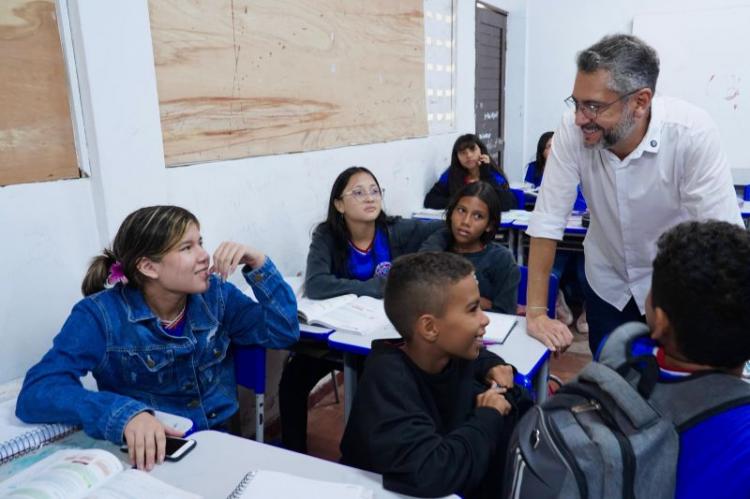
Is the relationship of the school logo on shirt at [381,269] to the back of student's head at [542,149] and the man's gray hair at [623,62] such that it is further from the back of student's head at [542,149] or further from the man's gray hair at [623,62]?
the back of student's head at [542,149]

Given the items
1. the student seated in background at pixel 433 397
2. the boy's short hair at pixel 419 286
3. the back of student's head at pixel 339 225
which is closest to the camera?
the student seated in background at pixel 433 397

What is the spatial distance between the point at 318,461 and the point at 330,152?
2.02 metres

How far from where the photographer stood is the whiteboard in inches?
209

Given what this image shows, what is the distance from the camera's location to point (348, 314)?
2.09 m

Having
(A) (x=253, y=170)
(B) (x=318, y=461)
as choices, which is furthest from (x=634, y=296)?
(A) (x=253, y=170)

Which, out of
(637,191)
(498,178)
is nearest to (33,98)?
(637,191)

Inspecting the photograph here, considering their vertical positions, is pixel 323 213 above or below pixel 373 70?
below

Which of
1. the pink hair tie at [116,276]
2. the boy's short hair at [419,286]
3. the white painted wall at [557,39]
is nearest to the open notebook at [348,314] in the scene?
the boy's short hair at [419,286]

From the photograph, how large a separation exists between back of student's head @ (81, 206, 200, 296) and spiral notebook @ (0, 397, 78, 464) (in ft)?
1.22

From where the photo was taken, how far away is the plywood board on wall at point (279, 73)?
214 cm

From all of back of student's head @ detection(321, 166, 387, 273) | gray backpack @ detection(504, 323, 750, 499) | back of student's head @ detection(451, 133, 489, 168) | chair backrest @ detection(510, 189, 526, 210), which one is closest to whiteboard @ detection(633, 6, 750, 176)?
chair backrest @ detection(510, 189, 526, 210)

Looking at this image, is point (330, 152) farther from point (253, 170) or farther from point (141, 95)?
point (141, 95)

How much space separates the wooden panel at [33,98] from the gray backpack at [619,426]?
154 cm

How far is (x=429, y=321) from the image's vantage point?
4.32 ft
